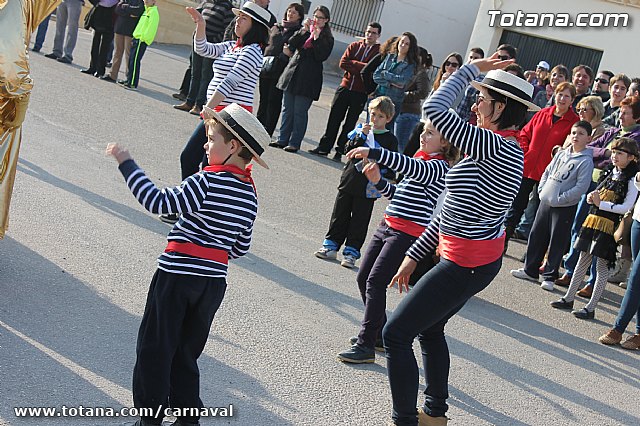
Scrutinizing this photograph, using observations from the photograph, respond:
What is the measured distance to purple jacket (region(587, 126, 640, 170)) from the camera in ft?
31.4

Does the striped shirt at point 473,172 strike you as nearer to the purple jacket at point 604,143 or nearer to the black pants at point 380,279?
the black pants at point 380,279

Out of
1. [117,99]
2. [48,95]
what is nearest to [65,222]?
[48,95]

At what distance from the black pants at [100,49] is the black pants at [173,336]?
40.9 ft

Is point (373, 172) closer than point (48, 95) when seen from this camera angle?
Yes

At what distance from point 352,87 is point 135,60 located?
4229 millimetres

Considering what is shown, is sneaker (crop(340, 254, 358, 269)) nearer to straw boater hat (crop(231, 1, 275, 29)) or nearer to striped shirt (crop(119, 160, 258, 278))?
straw boater hat (crop(231, 1, 275, 29))

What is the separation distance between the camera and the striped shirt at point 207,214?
13.5ft

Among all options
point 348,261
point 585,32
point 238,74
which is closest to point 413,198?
point 238,74

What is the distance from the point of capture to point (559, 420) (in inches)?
235

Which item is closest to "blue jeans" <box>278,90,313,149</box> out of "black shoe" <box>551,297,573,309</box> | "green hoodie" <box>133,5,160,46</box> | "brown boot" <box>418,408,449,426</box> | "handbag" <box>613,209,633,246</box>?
"green hoodie" <box>133,5,160,46</box>

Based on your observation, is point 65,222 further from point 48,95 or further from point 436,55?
point 436,55

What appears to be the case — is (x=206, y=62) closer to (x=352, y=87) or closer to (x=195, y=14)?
(x=352, y=87)

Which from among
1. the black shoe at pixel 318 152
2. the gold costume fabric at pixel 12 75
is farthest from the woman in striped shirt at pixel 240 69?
the black shoe at pixel 318 152

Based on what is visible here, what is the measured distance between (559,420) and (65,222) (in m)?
4.17
